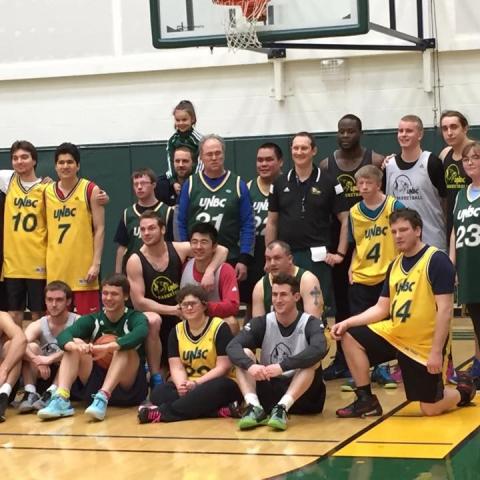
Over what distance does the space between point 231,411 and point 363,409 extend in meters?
0.86

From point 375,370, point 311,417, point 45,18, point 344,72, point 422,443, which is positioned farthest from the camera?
point 45,18

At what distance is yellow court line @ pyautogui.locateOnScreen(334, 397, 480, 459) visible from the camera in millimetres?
6082

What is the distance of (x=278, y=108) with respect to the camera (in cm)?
1220

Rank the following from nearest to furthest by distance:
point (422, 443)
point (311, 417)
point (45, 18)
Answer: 1. point (422, 443)
2. point (311, 417)
3. point (45, 18)

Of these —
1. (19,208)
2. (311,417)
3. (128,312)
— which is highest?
(19,208)

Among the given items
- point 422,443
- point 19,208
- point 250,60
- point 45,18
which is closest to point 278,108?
point 250,60

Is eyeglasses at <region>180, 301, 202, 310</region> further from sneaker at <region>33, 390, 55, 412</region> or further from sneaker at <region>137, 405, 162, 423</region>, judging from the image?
sneaker at <region>33, 390, 55, 412</region>

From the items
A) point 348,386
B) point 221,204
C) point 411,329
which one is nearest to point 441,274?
point 411,329

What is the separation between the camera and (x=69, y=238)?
27.6 ft

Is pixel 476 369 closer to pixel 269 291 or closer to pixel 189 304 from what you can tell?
pixel 269 291

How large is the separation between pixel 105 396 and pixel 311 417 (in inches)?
54.2

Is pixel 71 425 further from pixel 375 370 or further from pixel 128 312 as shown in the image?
pixel 375 370

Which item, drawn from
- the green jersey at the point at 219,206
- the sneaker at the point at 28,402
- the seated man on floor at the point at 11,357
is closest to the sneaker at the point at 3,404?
the seated man on floor at the point at 11,357

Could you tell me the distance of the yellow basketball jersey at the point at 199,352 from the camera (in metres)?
7.41
